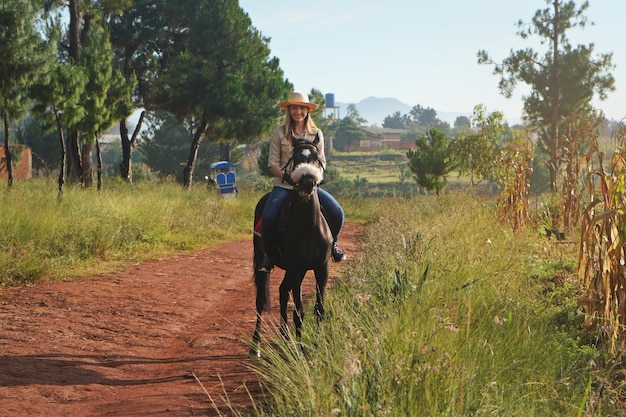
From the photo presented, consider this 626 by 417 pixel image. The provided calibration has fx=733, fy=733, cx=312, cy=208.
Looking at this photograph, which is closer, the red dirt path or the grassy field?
the grassy field

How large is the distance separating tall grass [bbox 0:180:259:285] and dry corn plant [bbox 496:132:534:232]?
7.09 metres

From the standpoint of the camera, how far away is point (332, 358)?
488cm

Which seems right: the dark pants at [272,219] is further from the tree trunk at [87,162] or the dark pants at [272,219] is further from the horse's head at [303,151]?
the tree trunk at [87,162]

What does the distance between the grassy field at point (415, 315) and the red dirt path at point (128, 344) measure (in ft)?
1.95

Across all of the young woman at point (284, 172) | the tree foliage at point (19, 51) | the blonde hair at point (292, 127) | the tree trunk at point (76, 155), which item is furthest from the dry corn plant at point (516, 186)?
the tree trunk at point (76, 155)

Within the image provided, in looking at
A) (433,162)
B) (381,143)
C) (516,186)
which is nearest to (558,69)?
(433,162)

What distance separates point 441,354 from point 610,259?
2842 mm

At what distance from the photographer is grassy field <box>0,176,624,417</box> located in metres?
4.18

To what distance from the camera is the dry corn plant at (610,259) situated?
6.37m

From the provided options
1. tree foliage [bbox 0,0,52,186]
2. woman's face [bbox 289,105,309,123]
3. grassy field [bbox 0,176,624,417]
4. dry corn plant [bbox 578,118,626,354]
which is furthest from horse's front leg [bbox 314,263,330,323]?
tree foliage [bbox 0,0,52,186]

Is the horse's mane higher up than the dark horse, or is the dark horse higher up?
the horse's mane

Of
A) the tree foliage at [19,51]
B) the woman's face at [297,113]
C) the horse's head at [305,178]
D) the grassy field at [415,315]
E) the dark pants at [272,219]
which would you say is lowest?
the grassy field at [415,315]

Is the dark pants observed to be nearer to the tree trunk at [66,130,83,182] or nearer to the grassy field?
the grassy field

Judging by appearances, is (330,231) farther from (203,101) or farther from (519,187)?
(203,101)
